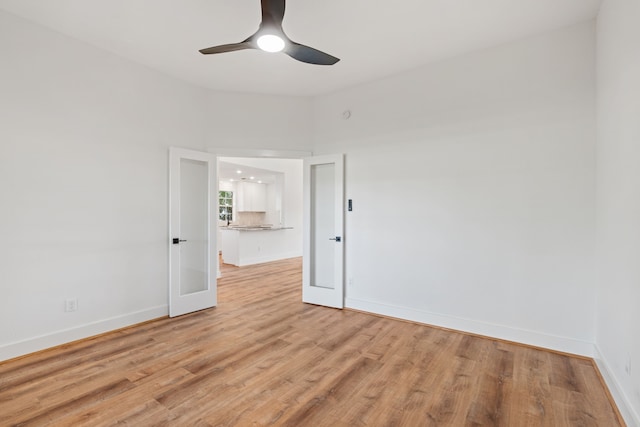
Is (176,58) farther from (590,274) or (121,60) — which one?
(590,274)

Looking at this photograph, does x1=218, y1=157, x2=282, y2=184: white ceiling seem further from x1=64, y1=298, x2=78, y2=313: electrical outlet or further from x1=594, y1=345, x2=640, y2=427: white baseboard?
x1=594, y1=345, x2=640, y2=427: white baseboard

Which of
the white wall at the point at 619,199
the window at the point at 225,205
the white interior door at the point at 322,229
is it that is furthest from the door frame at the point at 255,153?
the window at the point at 225,205

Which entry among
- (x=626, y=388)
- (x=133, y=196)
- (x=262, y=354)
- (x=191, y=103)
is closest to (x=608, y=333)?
(x=626, y=388)

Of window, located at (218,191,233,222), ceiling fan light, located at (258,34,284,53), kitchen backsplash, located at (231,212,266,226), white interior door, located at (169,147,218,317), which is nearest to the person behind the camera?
Result: ceiling fan light, located at (258,34,284,53)

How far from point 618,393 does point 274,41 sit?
3444mm

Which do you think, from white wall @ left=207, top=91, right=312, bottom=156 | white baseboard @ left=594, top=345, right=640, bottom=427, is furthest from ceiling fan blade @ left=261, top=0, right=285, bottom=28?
white baseboard @ left=594, top=345, right=640, bottom=427

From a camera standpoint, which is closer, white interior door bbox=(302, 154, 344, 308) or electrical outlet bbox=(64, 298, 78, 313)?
electrical outlet bbox=(64, 298, 78, 313)

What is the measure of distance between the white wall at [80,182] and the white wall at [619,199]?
4307 millimetres

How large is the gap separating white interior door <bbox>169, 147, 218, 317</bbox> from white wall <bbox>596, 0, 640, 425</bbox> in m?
4.12

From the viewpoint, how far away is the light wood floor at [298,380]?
2.01 meters

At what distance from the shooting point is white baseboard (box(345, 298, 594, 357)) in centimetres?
288

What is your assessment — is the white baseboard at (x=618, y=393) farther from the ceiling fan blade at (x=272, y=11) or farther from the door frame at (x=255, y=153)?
the door frame at (x=255, y=153)

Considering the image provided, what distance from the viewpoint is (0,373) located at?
251 centimetres

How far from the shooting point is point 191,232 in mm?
4238
